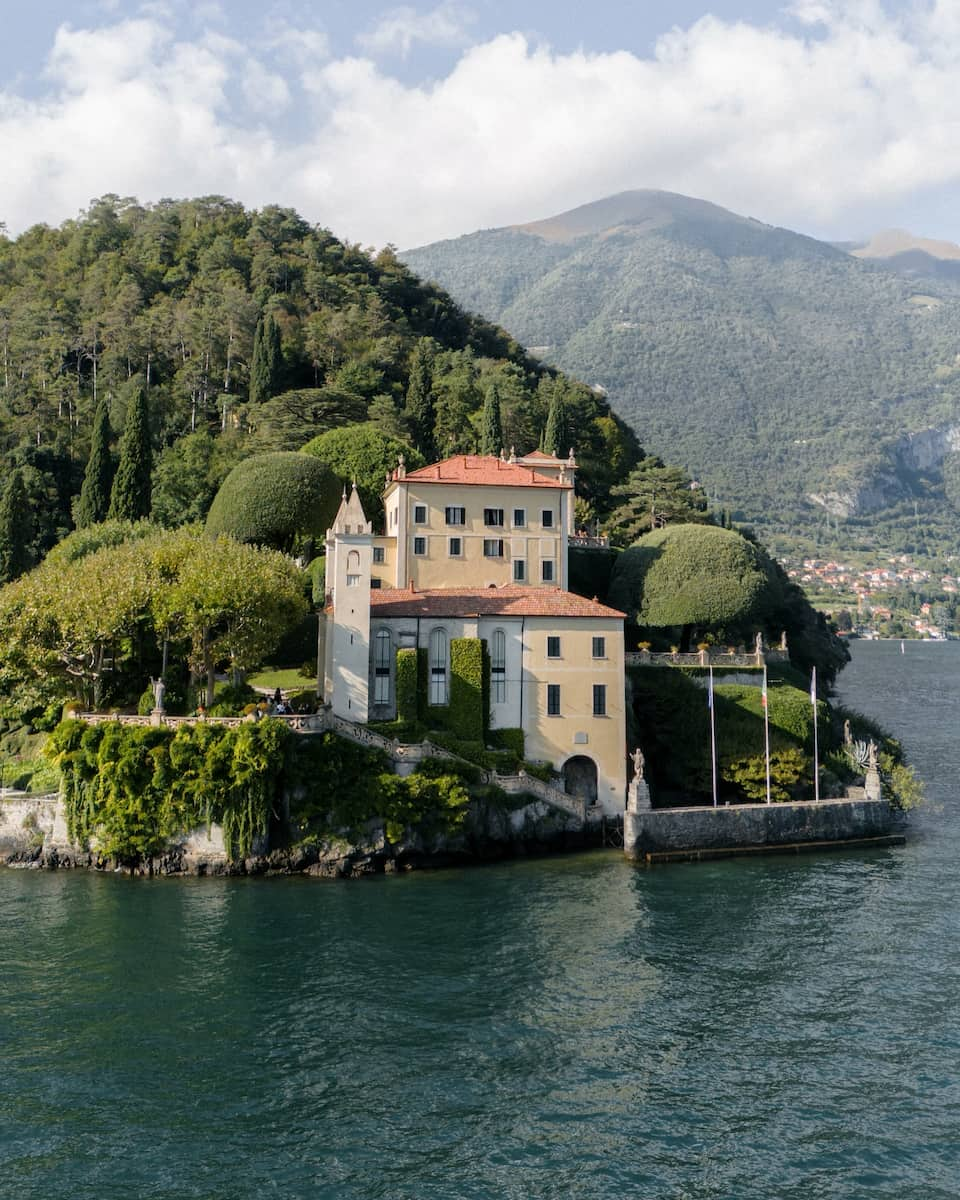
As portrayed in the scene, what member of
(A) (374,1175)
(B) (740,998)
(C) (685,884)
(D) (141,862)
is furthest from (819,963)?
(D) (141,862)

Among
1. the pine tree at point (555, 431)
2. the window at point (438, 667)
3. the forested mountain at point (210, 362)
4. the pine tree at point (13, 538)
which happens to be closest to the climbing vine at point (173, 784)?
the window at point (438, 667)

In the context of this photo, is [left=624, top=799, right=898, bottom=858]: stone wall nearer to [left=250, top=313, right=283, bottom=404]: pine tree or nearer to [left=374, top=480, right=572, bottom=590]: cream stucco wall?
[left=374, top=480, right=572, bottom=590]: cream stucco wall

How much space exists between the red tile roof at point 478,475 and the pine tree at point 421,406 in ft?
99.6

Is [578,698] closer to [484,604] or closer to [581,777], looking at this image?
[581,777]

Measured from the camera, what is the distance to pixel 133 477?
78938mm

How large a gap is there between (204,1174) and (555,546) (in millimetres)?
45783

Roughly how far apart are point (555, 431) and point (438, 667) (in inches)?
1754

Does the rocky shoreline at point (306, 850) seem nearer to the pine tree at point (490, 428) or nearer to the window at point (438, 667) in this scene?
the window at point (438, 667)

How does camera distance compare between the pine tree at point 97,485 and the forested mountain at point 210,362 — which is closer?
the pine tree at point 97,485

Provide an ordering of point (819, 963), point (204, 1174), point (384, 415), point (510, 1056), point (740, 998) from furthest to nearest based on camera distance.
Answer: point (384, 415) < point (819, 963) < point (740, 998) < point (510, 1056) < point (204, 1174)

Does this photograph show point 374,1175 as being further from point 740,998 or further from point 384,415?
point 384,415

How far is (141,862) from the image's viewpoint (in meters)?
44.0

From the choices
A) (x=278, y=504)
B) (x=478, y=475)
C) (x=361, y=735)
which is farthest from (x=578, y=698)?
(x=278, y=504)

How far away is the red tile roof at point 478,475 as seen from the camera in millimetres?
63688
